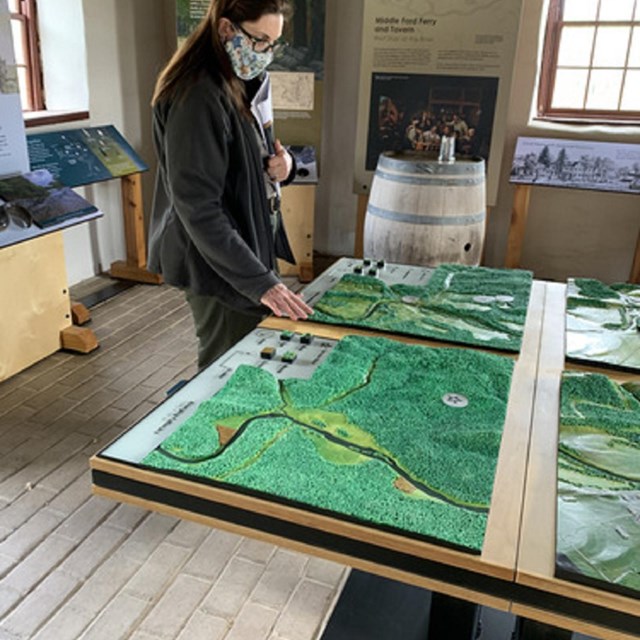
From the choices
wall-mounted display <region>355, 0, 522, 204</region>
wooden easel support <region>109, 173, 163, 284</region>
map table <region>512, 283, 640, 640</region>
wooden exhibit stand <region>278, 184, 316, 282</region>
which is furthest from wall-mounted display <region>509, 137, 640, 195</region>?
map table <region>512, 283, 640, 640</region>

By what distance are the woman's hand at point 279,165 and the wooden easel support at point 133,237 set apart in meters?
2.85

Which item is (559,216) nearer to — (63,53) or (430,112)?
(430,112)

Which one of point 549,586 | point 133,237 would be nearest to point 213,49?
point 549,586

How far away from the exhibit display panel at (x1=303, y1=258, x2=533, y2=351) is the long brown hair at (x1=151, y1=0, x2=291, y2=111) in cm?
60

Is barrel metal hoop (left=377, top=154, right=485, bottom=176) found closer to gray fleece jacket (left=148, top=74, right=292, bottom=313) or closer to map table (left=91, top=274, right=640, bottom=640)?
gray fleece jacket (left=148, top=74, right=292, bottom=313)

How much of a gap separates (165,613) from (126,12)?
404 cm

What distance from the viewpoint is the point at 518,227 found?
179 inches

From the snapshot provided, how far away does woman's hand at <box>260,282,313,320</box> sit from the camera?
5.01 feet

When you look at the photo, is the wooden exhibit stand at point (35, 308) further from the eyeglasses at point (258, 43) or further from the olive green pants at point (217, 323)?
the eyeglasses at point (258, 43)

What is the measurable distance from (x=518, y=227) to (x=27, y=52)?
3.42 metres

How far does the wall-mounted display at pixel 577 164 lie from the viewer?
4.21 meters

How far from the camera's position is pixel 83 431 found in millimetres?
2717

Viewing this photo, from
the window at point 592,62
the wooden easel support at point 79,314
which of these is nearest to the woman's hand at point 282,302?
the wooden easel support at point 79,314

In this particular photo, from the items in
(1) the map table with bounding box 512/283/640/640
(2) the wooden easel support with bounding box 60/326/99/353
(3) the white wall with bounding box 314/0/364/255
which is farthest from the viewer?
(3) the white wall with bounding box 314/0/364/255
